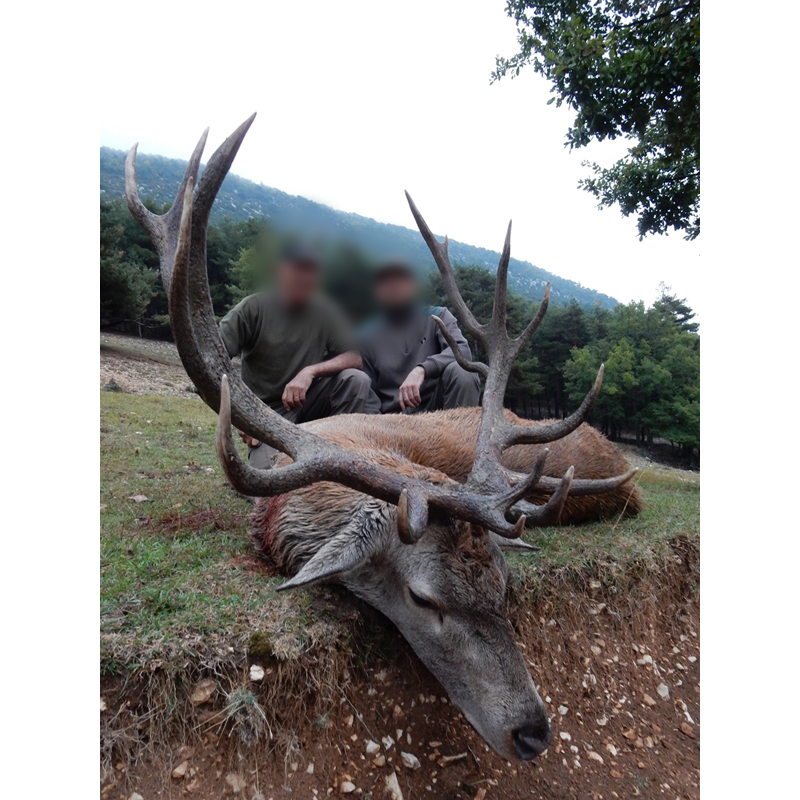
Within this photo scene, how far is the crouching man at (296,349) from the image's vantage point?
7.28 ft

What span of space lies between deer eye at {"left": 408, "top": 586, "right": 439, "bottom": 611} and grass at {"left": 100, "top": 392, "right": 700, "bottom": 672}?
291 mm

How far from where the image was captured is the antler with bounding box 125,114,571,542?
1.48 metres

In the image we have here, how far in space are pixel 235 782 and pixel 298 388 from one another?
5.52 feet

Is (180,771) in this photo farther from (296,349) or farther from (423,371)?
(423,371)

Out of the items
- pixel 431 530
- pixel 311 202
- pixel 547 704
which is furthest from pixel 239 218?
pixel 547 704

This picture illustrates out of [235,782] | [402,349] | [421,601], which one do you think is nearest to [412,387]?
[402,349]

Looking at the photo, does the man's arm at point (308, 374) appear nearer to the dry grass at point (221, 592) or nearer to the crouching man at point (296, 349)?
the crouching man at point (296, 349)

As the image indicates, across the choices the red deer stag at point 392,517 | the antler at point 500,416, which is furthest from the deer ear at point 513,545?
the antler at point 500,416

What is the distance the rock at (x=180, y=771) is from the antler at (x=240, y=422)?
66 centimetres

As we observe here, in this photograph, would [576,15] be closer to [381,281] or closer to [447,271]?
[447,271]

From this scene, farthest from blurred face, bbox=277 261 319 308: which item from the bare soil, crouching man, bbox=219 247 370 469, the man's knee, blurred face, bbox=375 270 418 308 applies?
the man's knee

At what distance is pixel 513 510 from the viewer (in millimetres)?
1887

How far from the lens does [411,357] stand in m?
3.05
